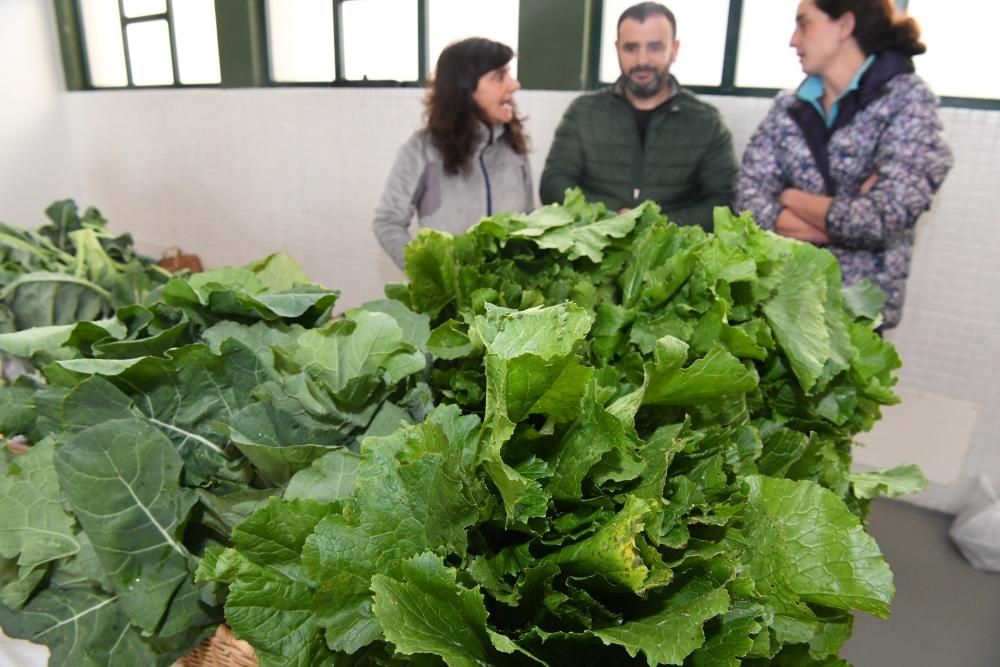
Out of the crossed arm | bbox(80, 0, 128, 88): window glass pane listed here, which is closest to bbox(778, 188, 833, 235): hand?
the crossed arm

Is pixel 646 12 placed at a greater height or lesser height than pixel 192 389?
greater

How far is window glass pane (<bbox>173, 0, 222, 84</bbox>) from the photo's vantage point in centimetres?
395

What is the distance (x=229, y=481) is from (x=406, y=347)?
0.26m

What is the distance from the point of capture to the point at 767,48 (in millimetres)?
2316

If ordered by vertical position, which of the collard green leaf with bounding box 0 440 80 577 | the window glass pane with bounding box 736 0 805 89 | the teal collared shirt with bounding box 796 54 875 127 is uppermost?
the window glass pane with bounding box 736 0 805 89

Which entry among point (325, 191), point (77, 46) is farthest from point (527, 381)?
point (77, 46)

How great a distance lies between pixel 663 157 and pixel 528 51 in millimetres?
1026

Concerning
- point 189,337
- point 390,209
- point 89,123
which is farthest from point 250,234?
point 189,337

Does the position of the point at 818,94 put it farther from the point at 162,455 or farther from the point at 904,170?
the point at 162,455

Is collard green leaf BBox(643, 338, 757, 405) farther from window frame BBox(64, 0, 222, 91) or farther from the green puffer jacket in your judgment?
window frame BBox(64, 0, 222, 91)

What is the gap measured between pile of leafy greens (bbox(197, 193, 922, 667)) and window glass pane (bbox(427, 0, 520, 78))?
2.14 meters

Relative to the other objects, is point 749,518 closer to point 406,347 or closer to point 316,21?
point 406,347

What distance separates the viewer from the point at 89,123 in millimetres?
5156

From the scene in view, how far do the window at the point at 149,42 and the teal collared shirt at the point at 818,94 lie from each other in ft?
10.8
